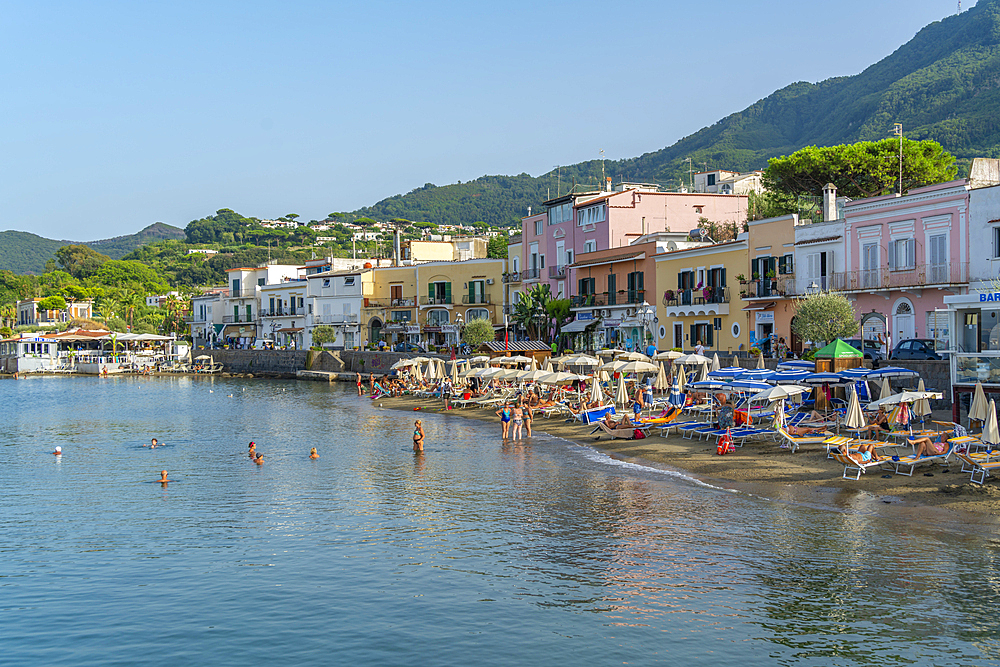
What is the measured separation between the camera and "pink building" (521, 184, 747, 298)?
2270 inches

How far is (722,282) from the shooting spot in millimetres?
44969

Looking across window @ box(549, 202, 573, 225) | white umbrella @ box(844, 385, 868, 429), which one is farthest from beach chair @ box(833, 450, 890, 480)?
window @ box(549, 202, 573, 225)

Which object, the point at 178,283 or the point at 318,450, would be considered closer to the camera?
the point at 318,450

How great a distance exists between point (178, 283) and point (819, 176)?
141741 mm

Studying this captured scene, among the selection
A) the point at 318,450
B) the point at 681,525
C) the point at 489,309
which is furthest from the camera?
the point at 489,309

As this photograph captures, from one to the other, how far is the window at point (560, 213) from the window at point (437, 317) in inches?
565

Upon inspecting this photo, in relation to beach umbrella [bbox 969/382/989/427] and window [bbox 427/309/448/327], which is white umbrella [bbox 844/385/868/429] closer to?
beach umbrella [bbox 969/382/989/427]

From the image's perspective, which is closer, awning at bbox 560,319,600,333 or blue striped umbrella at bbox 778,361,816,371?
blue striped umbrella at bbox 778,361,816,371

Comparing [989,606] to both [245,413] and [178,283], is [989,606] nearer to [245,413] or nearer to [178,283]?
[245,413]

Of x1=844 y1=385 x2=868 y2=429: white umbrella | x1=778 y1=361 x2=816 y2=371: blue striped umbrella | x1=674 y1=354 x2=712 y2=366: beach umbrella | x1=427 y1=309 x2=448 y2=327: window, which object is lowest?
x1=844 y1=385 x2=868 y2=429: white umbrella

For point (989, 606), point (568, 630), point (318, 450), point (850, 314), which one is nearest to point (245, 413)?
point (318, 450)

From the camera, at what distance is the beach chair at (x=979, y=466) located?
1794 cm

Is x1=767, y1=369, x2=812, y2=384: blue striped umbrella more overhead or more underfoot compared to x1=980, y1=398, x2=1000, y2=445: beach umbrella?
more overhead

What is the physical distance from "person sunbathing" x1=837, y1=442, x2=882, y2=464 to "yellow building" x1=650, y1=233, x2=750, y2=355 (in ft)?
71.8
